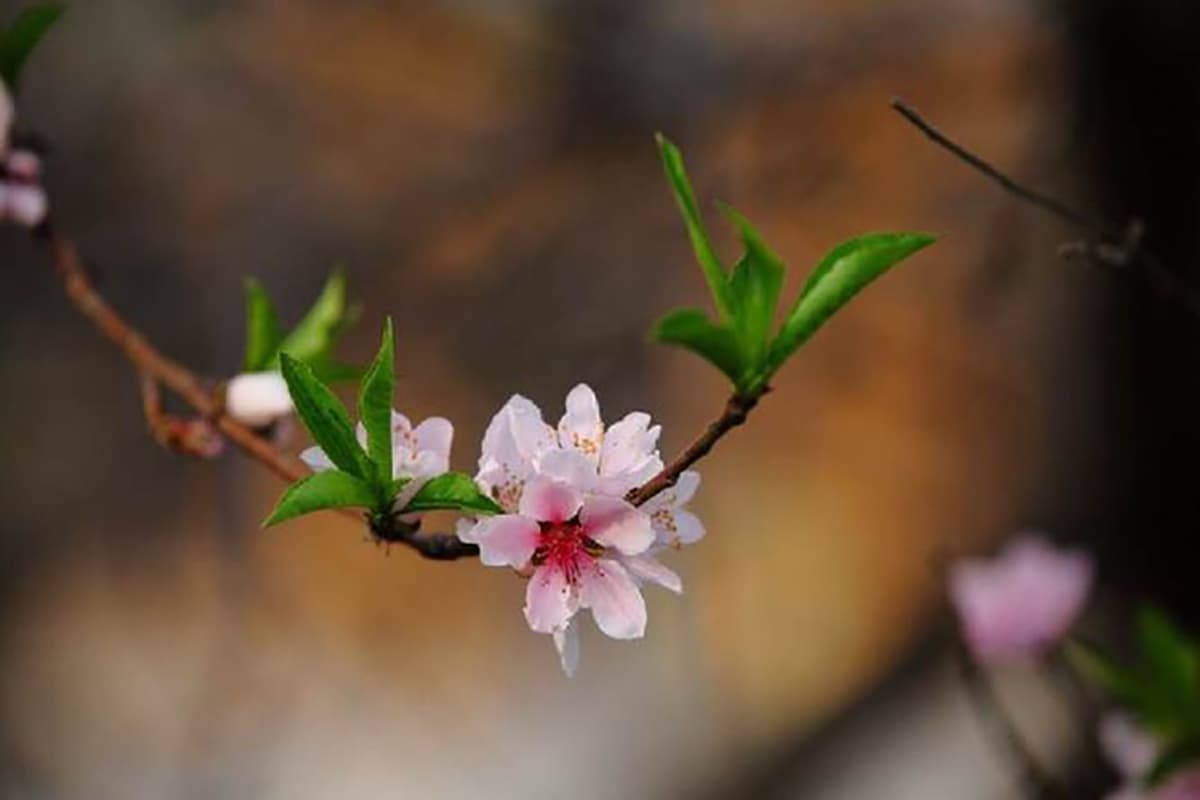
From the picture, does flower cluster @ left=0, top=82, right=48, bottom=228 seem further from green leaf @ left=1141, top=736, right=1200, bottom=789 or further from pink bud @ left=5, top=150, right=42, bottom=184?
green leaf @ left=1141, top=736, right=1200, bottom=789

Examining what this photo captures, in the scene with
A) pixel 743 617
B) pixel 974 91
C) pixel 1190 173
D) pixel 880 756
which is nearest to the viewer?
pixel 1190 173

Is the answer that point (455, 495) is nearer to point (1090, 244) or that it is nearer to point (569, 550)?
point (569, 550)

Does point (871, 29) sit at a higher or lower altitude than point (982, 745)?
higher

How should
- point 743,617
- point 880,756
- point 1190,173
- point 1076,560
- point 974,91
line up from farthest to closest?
1. point 743,617
2. point 974,91
3. point 880,756
4. point 1190,173
5. point 1076,560

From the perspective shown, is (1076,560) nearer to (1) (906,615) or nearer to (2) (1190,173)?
(2) (1190,173)

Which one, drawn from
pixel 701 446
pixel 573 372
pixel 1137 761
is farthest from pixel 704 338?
pixel 573 372

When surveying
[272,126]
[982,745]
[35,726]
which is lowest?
[982,745]

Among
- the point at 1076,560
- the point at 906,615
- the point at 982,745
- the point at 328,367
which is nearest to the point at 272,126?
the point at 906,615
